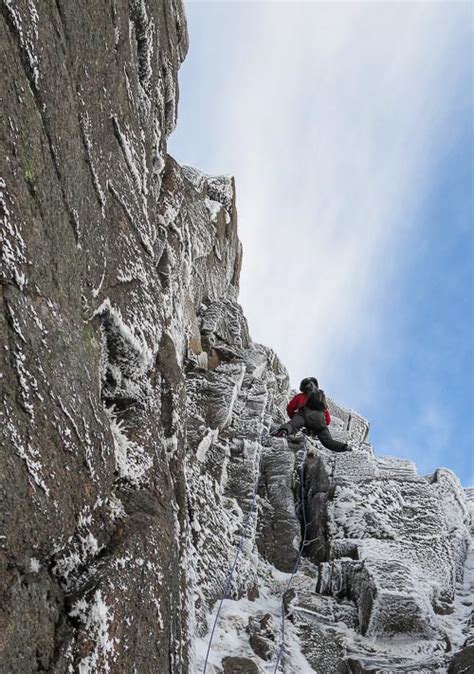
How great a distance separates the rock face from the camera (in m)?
5.09

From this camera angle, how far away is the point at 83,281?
275 inches

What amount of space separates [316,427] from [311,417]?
34 cm

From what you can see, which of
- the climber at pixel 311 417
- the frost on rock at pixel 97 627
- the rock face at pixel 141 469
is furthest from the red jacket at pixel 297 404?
the frost on rock at pixel 97 627

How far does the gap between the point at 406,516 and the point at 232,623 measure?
16.4 ft

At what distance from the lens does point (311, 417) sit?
16578mm

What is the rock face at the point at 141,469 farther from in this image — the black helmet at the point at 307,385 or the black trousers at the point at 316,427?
the black helmet at the point at 307,385

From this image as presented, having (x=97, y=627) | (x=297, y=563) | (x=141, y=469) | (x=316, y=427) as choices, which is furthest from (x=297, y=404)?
(x=97, y=627)

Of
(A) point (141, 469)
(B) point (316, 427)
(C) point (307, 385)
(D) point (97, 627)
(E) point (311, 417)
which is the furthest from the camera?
(C) point (307, 385)

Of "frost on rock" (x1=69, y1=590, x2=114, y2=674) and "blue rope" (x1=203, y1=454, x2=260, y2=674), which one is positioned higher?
"blue rope" (x1=203, y1=454, x2=260, y2=674)

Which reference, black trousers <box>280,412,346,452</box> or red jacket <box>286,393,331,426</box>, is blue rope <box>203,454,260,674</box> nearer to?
black trousers <box>280,412,346,452</box>

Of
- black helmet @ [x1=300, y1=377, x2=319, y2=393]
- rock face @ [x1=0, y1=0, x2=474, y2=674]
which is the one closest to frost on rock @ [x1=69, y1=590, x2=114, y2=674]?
rock face @ [x1=0, y1=0, x2=474, y2=674]

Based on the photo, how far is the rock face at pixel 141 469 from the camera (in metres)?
5.09

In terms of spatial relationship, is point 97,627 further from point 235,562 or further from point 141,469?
point 235,562

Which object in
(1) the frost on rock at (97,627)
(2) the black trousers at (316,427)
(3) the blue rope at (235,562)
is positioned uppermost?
(2) the black trousers at (316,427)
